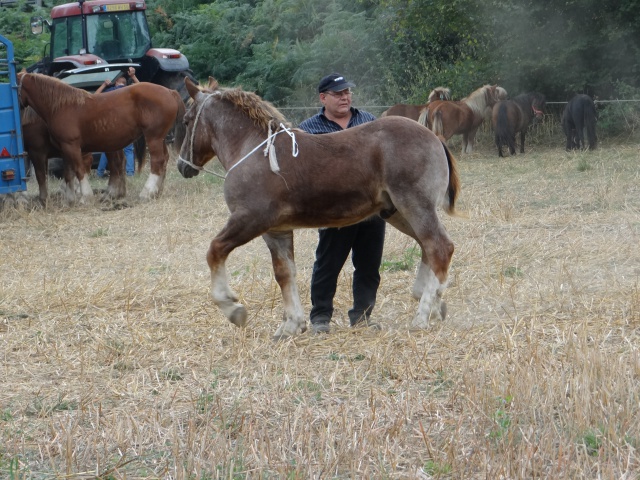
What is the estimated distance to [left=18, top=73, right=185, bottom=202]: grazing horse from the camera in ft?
43.8

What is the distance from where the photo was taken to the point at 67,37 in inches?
751

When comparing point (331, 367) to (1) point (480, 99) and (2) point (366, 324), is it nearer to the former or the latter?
(2) point (366, 324)

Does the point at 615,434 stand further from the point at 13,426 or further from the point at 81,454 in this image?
the point at 13,426

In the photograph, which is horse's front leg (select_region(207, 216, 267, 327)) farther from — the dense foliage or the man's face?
the dense foliage

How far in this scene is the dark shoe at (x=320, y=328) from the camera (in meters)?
6.48

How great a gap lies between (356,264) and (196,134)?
1383 millimetres

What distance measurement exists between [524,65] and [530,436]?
1820 centimetres

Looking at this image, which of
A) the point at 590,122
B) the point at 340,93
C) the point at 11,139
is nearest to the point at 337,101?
the point at 340,93

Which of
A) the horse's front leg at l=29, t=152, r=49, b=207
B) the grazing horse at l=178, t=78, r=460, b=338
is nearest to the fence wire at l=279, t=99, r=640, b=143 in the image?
the horse's front leg at l=29, t=152, r=49, b=207

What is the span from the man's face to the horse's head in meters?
0.76

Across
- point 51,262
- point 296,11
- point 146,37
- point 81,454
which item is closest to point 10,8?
point 296,11

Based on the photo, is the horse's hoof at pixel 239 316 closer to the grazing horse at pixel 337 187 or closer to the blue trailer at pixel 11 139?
the grazing horse at pixel 337 187

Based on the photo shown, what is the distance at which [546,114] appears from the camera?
2156 centimetres

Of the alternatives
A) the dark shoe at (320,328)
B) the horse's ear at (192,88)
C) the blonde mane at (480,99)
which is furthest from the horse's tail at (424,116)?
the dark shoe at (320,328)
